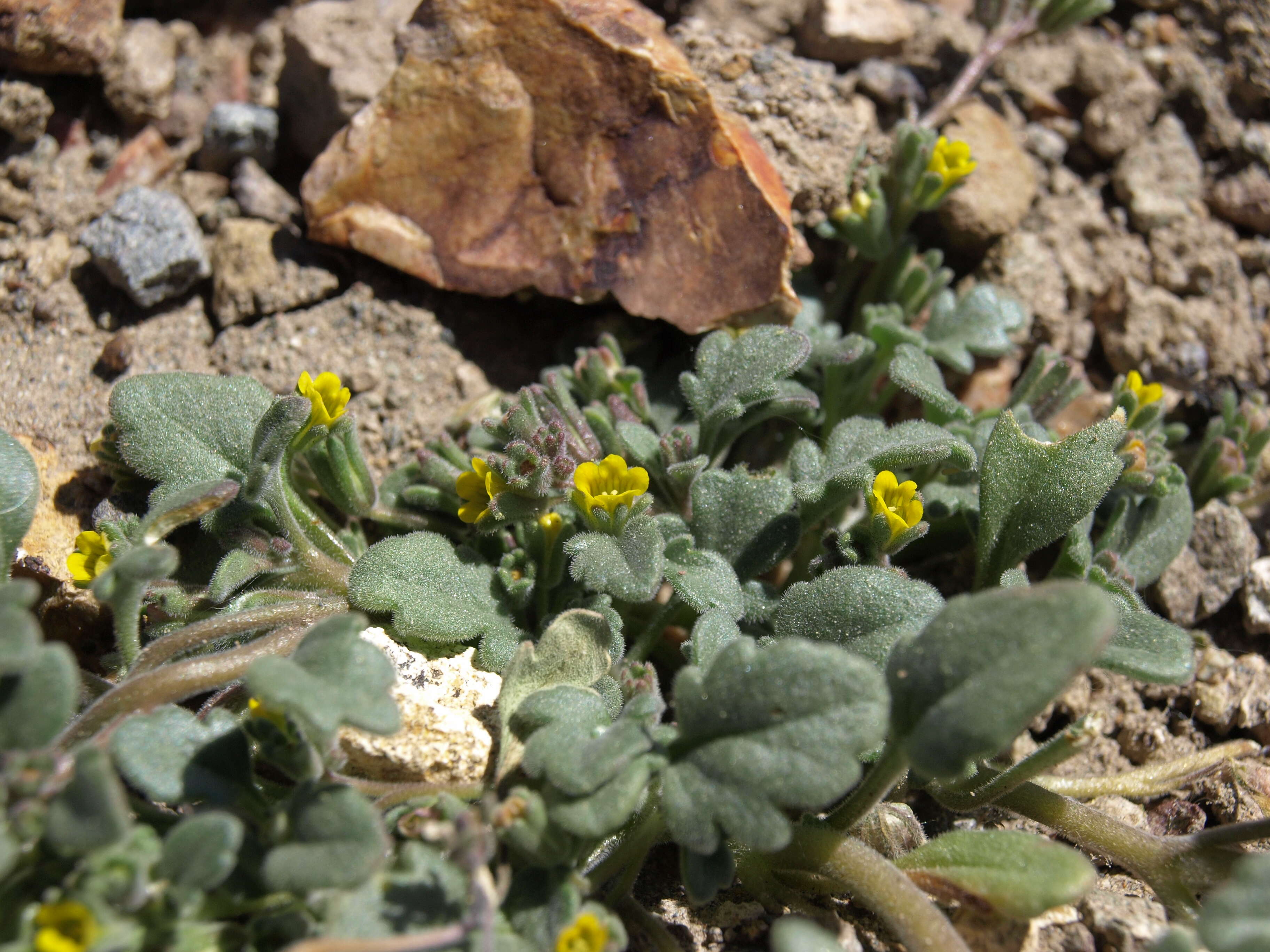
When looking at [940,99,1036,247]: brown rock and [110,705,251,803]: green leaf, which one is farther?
[940,99,1036,247]: brown rock

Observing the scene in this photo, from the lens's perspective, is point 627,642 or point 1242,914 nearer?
point 1242,914

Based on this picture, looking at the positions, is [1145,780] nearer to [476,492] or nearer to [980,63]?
[476,492]

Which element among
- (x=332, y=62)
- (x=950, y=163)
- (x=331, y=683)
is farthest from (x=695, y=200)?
(x=331, y=683)

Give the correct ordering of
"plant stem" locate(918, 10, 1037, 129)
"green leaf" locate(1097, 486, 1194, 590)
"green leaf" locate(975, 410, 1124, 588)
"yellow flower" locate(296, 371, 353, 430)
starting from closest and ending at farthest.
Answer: "green leaf" locate(975, 410, 1124, 588) < "yellow flower" locate(296, 371, 353, 430) < "green leaf" locate(1097, 486, 1194, 590) < "plant stem" locate(918, 10, 1037, 129)

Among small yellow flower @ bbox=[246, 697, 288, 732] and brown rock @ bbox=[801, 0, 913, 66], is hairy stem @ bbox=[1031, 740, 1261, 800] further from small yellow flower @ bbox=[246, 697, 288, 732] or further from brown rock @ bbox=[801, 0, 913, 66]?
brown rock @ bbox=[801, 0, 913, 66]

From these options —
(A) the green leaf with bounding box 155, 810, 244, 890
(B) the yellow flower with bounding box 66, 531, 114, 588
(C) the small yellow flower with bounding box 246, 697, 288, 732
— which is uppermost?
(A) the green leaf with bounding box 155, 810, 244, 890

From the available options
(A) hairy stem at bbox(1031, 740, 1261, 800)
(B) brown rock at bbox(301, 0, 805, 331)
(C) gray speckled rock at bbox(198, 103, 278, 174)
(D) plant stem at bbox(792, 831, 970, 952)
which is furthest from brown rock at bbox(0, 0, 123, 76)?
(A) hairy stem at bbox(1031, 740, 1261, 800)

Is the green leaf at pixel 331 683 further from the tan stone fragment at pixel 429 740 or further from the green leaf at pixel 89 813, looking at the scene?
the tan stone fragment at pixel 429 740
